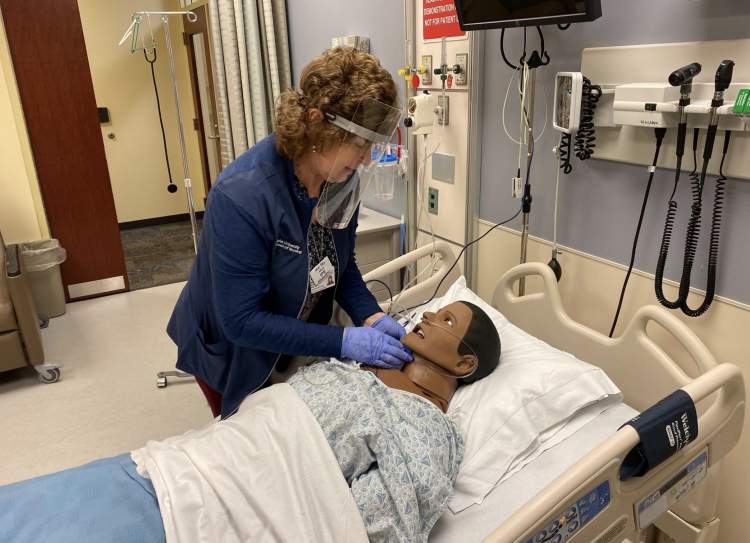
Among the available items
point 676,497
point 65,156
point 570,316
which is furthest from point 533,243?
point 65,156

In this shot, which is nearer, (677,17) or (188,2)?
(677,17)

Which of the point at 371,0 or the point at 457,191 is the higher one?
the point at 371,0

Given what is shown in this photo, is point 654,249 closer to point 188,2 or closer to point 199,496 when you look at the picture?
point 199,496

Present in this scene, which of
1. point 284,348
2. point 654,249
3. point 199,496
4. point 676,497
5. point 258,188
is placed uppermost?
point 258,188

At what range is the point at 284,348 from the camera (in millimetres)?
1431

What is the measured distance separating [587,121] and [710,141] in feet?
1.27

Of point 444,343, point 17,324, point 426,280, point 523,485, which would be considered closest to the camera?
point 523,485

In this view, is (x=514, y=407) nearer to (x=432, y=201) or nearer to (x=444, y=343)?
(x=444, y=343)

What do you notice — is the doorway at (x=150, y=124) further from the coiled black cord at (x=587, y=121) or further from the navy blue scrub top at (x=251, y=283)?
the coiled black cord at (x=587, y=121)

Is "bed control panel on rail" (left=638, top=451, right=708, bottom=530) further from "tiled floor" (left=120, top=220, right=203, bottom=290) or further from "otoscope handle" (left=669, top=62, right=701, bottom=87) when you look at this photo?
"tiled floor" (left=120, top=220, right=203, bottom=290)

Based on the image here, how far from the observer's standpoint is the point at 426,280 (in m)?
2.12

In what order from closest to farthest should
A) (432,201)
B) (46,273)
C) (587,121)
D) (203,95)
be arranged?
(587,121), (432,201), (46,273), (203,95)

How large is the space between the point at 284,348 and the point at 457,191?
1253mm

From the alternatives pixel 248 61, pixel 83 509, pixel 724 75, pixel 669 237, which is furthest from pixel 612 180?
pixel 248 61
